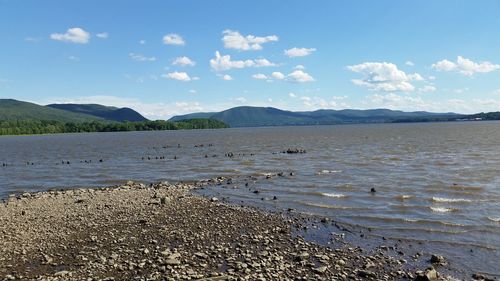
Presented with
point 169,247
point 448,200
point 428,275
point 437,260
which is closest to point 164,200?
point 169,247

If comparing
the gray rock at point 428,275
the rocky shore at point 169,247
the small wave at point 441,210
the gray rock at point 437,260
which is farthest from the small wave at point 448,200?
the gray rock at point 428,275

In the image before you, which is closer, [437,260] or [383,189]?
[437,260]

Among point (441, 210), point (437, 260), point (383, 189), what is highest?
point (383, 189)

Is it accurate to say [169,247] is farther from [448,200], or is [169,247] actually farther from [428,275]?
[448,200]

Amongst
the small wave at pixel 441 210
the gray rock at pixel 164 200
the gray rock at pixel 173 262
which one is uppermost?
the gray rock at pixel 164 200

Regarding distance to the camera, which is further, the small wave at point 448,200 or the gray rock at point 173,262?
the small wave at point 448,200

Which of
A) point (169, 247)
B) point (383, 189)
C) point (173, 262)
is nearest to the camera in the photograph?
point (173, 262)

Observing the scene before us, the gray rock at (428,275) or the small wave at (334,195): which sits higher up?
the small wave at (334,195)

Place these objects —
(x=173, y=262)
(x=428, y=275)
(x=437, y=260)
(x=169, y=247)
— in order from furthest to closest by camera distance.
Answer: (x=169, y=247), (x=437, y=260), (x=173, y=262), (x=428, y=275)

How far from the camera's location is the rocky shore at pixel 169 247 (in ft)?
56.4

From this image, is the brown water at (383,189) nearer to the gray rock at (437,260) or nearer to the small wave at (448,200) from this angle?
the small wave at (448,200)

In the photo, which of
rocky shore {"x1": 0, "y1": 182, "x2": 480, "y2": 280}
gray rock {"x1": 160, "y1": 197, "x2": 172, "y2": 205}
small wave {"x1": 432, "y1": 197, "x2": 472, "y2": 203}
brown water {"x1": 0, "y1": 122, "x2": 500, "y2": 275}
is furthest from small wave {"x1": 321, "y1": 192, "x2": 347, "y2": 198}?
gray rock {"x1": 160, "y1": 197, "x2": 172, "y2": 205}

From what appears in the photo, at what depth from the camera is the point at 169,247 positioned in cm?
2077

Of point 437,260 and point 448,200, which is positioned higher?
point 448,200
